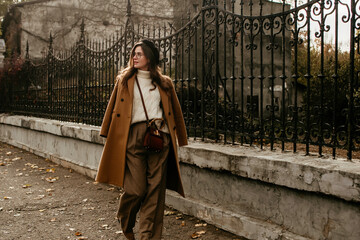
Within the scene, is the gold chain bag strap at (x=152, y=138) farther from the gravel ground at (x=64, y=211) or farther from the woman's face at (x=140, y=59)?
the gravel ground at (x=64, y=211)

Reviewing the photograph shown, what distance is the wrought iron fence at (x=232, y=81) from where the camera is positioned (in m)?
3.62

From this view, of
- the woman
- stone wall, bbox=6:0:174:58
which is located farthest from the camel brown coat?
stone wall, bbox=6:0:174:58

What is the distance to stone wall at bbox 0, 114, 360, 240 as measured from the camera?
312 cm

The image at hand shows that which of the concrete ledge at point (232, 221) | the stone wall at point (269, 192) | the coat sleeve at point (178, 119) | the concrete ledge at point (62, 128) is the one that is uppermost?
the coat sleeve at point (178, 119)

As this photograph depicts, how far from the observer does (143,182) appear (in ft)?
12.2

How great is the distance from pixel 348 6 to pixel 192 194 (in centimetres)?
282

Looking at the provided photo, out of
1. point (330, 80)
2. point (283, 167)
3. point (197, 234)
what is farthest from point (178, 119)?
point (330, 80)

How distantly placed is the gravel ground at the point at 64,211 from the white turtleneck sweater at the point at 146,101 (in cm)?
136

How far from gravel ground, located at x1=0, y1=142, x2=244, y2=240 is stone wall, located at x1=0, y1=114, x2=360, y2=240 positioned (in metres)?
0.26

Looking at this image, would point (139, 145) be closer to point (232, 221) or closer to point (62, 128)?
point (232, 221)

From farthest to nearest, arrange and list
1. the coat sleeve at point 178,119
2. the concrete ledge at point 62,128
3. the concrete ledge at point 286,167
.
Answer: the concrete ledge at point 62,128 → the coat sleeve at point 178,119 → the concrete ledge at point 286,167

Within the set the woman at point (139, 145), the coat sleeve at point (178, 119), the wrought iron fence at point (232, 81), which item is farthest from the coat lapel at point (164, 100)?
the wrought iron fence at point (232, 81)

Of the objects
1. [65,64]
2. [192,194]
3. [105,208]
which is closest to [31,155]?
[65,64]

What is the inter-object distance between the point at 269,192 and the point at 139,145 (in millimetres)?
1369
